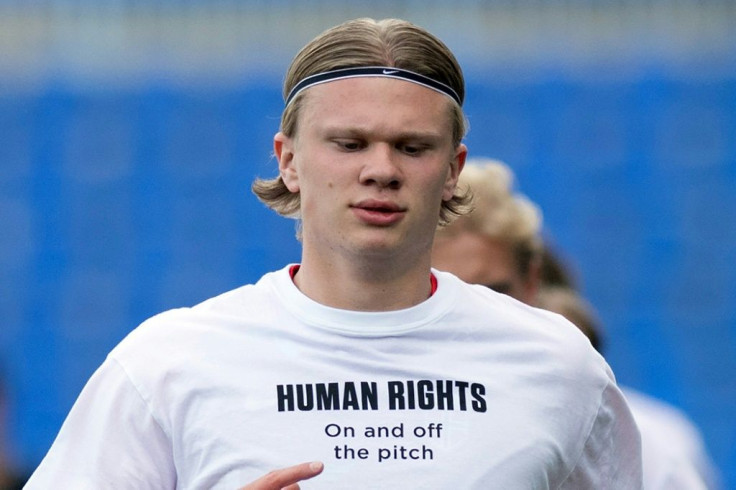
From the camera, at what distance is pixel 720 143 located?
9797 millimetres

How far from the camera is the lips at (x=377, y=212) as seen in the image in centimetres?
253

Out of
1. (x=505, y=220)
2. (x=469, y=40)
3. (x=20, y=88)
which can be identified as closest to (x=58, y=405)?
(x=20, y=88)

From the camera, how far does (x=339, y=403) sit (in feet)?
8.29

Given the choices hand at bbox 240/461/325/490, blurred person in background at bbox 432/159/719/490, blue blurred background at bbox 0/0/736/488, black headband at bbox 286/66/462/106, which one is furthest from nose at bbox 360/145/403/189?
blue blurred background at bbox 0/0/736/488

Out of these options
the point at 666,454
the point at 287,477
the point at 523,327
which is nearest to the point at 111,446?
the point at 287,477

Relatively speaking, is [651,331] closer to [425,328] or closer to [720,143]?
[720,143]

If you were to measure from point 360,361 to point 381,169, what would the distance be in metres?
0.35

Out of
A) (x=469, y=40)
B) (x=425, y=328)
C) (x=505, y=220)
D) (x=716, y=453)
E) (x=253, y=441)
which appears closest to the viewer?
(x=253, y=441)

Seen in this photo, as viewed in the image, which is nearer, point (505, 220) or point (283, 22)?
point (505, 220)

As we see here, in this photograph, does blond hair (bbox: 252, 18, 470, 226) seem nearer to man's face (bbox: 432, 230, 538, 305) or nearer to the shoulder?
the shoulder

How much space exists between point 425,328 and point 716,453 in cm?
684

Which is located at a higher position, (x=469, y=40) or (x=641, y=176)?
(x=469, y=40)

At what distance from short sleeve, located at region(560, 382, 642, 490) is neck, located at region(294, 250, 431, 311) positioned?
430 millimetres

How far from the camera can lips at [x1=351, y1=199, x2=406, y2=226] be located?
253 centimetres
